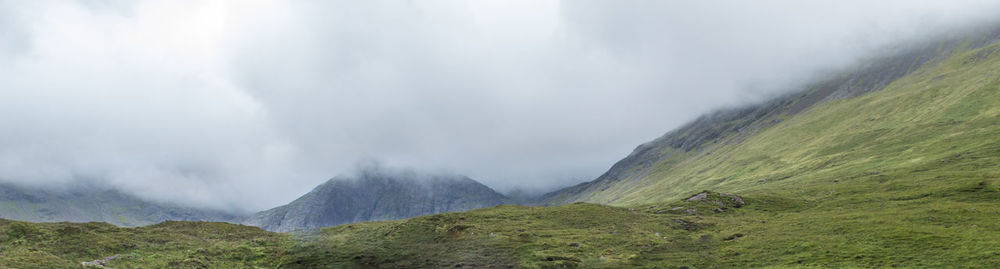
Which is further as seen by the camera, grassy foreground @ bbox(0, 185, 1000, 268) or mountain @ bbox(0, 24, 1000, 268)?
mountain @ bbox(0, 24, 1000, 268)

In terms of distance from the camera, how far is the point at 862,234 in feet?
163

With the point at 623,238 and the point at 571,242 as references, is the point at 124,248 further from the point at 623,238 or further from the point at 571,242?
the point at 623,238

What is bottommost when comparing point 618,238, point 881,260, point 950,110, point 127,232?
point 881,260

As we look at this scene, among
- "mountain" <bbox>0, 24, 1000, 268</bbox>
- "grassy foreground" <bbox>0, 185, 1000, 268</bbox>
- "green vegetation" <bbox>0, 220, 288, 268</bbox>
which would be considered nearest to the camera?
"green vegetation" <bbox>0, 220, 288, 268</bbox>

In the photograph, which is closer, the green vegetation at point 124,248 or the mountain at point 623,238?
the green vegetation at point 124,248

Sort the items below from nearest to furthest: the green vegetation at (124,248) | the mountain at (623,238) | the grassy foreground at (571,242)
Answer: the green vegetation at (124,248) → the grassy foreground at (571,242) → the mountain at (623,238)

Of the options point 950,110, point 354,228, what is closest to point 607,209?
point 354,228

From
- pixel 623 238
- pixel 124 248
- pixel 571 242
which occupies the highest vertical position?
pixel 124 248

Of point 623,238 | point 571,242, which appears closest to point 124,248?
point 571,242

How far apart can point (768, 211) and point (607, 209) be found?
28.3 m

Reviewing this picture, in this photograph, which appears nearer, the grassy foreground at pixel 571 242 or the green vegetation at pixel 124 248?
the green vegetation at pixel 124 248

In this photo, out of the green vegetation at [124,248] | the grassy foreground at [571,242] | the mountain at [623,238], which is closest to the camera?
the green vegetation at [124,248]

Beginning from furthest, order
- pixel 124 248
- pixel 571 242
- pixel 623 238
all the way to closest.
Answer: pixel 623 238 → pixel 571 242 → pixel 124 248

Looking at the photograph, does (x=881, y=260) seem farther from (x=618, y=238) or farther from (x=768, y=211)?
(x=768, y=211)
